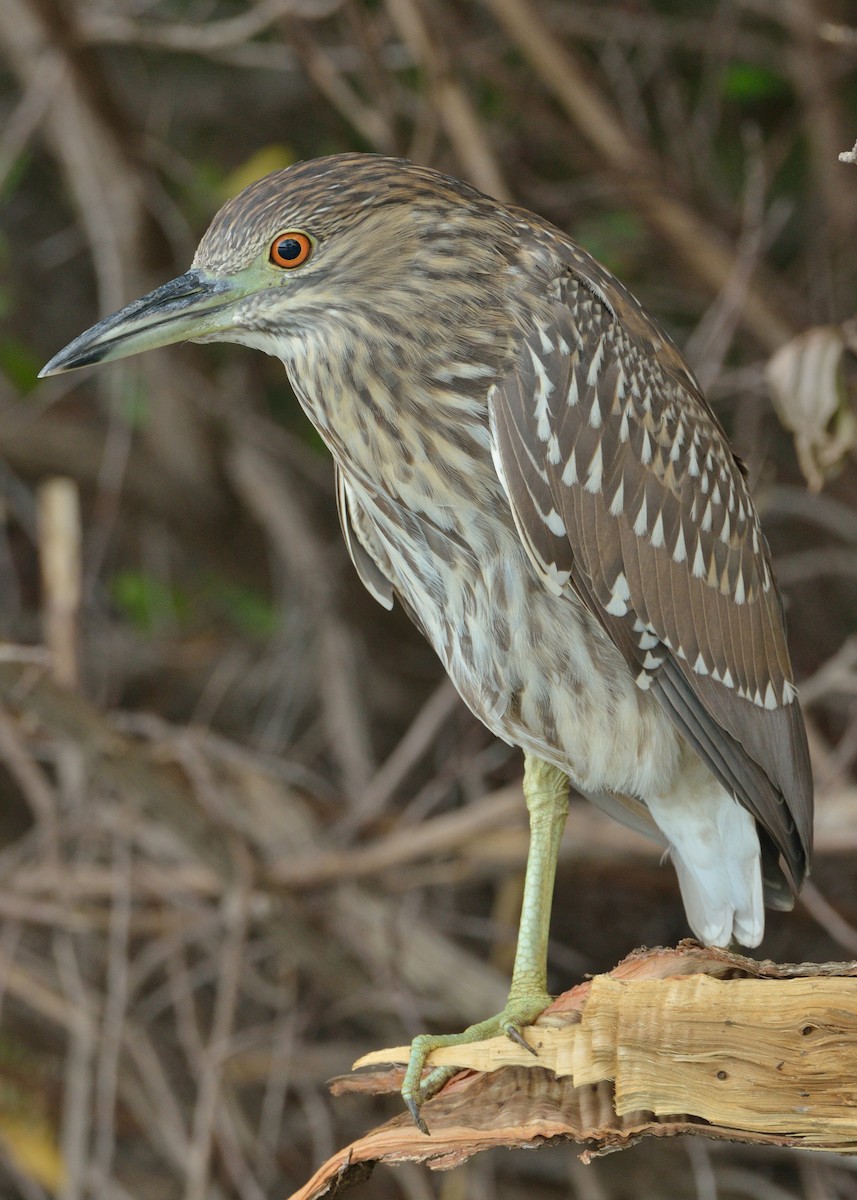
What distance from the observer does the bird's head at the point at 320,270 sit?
2.01 m

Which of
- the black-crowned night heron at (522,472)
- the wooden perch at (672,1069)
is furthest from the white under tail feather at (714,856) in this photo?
the wooden perch at (672,1069)

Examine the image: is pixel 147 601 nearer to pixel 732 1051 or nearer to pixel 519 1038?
pixel 519 1038

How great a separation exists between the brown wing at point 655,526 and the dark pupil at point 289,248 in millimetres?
353

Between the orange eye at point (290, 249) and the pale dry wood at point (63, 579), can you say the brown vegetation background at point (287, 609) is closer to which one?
the pale dry wood at point (63, 579)

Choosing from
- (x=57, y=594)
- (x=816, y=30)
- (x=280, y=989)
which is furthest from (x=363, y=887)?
(x=816, y=30)

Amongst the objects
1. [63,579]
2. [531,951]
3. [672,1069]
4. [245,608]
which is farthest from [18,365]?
[672,1069]

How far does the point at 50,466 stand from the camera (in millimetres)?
4250

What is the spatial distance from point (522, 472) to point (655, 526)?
379 millimetres

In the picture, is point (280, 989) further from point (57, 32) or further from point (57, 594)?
point (57, 32)

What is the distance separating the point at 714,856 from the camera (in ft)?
8.23

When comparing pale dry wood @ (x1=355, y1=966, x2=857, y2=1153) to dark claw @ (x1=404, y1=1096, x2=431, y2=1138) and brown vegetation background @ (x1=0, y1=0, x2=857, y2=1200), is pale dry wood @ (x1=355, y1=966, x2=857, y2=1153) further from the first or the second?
brown vegetation background @ (x1=0, y1=0, x2=857, y2=1200)

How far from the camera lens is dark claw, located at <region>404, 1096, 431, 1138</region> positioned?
1.96m

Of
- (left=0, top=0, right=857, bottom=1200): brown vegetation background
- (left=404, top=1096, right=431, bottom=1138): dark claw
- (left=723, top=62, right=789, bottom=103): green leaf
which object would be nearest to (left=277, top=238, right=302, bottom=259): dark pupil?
(left=0, top=0, right=857, bottom=1200): brown vegetation background

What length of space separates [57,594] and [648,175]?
75.3 inches
